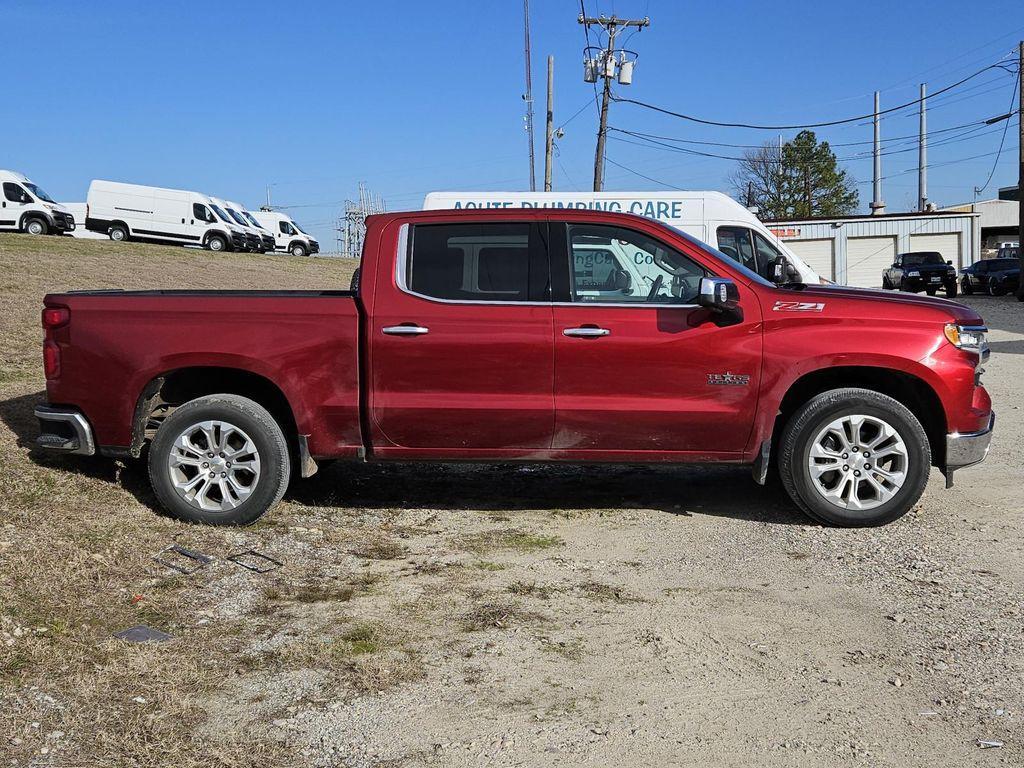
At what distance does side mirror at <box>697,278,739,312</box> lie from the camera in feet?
18.7

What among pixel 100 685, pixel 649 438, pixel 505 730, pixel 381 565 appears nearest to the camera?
pixel 505 730

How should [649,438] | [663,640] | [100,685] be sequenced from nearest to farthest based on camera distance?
[100,685] < [663,640] < [649,438]

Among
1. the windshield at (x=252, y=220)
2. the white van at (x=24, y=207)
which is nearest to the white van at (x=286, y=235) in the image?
the windshield at (x=252, y=220)

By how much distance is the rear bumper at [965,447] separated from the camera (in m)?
5.96

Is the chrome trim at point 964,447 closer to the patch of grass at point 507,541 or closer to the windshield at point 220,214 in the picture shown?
the patch of grass at point 507,541

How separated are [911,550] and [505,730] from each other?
3055 mm

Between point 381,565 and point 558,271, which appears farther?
point 558,271

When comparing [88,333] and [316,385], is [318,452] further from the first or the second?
[88,333]

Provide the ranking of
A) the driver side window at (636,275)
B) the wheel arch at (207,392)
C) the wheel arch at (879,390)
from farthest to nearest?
the wheel arch at (207,392) < the wheel arch at (879,390) < the driver side window at (636,275)

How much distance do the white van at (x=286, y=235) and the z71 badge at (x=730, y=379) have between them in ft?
143

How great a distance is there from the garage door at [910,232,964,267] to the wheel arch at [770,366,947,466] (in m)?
51.5

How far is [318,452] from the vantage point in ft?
20.1

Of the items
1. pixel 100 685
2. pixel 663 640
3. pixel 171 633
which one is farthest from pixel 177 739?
pixel 663 640

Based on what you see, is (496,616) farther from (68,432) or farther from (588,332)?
(68,432)
